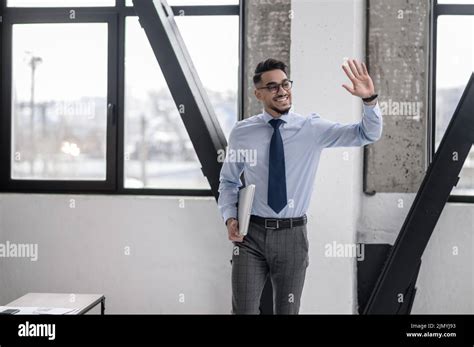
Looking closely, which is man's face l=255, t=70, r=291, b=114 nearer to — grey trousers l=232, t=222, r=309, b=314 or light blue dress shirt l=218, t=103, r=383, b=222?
light blue dress shirt l=218, t=103, r=383, b=222

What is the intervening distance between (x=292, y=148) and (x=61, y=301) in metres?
0.70

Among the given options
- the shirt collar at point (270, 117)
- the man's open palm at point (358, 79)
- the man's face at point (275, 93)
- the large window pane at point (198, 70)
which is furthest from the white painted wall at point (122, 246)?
the man's open palm at point (358, 79)

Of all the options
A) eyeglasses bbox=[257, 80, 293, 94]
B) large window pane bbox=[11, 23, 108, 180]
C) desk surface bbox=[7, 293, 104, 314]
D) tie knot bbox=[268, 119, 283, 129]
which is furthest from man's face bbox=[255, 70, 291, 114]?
large window pane bbox=[11, 23, 108, 180]

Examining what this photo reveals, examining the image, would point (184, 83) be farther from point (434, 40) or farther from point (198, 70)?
point (434, 40)

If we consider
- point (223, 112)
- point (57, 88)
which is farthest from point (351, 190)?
point (57, 88)

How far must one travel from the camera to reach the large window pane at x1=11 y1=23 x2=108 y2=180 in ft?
5.71

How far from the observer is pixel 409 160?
1.68 m

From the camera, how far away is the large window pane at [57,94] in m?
1.74

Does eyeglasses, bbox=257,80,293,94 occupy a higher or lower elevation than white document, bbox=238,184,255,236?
higher

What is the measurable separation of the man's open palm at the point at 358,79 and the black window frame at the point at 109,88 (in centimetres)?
122

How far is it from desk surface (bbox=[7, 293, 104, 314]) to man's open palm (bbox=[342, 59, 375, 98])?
1.89ft

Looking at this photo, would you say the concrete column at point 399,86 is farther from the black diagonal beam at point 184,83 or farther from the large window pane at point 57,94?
the large window pane at point 57,94
